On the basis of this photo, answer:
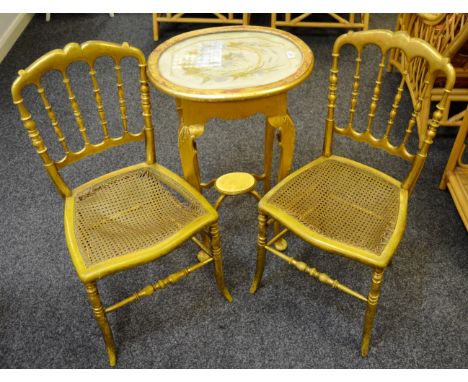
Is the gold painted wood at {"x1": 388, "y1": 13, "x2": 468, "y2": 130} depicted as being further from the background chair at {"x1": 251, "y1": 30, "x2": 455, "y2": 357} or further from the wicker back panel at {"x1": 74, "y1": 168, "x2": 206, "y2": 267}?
the wicker back panel at {"x1": 74, "y1": 168, "x2": 206, "y2": 267}

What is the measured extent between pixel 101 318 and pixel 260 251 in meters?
0.64

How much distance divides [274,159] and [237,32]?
870mm

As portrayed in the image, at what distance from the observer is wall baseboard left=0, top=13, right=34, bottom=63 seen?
368 cm

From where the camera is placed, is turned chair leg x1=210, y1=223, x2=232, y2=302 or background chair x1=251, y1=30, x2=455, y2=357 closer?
background chair x1=251, y1=30, x2=455, y2=357

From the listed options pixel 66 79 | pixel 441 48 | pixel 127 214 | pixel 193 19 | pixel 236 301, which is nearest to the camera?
pixel 66 79

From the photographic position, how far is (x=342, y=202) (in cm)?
170

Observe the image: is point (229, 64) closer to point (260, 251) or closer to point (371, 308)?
point (260, 251)

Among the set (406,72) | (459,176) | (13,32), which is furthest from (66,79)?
(13,32)

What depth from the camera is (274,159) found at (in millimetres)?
2637

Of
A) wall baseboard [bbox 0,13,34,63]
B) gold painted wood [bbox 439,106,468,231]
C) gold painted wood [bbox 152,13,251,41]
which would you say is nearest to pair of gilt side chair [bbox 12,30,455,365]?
gold painted wood [bbox 439,106,468,231]

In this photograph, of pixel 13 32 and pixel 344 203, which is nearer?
pixel 344 203

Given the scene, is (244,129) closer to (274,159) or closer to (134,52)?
(274,159)

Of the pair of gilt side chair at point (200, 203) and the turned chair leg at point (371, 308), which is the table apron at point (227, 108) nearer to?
the pair of gilt side chair at point (200, 203)

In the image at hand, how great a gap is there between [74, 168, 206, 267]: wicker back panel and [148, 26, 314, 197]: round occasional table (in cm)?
16
